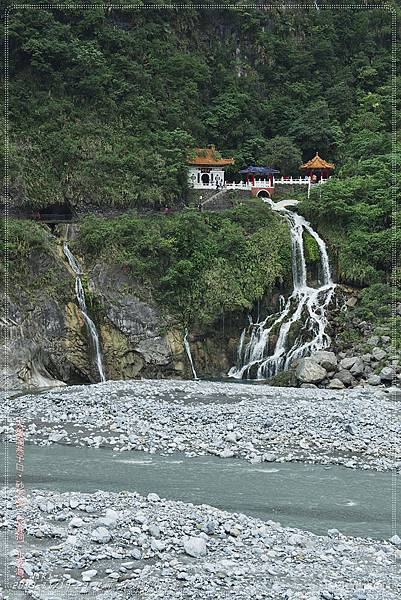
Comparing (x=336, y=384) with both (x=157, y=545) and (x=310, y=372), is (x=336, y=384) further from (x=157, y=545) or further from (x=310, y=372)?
(x=157, y=545)

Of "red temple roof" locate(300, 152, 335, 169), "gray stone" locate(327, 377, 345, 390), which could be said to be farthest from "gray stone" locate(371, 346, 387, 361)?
"red temple roof" locate(300, 152, 335, 169)

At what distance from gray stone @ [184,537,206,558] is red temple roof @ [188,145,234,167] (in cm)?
3089

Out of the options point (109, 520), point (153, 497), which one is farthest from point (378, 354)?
point (109, 520)

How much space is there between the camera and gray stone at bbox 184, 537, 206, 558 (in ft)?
30.3

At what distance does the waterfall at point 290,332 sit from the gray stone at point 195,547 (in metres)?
18.1

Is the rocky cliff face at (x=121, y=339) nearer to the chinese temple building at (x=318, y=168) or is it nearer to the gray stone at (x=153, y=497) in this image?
the chinese temple building at (x=318, y=168)

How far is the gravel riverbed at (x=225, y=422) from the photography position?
15.5 m

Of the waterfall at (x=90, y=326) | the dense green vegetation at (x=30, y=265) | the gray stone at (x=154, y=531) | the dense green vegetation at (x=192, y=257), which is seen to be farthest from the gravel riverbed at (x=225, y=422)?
the dense green vegetation at (x=192, y=257)

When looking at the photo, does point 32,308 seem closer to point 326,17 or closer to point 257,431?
point 257,431

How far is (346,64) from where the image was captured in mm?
51656

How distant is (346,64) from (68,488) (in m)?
46.8

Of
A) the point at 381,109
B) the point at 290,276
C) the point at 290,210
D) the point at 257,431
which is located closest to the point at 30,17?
the point at 290,210

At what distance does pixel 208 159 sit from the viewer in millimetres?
39375

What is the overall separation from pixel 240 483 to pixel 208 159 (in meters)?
28.7
